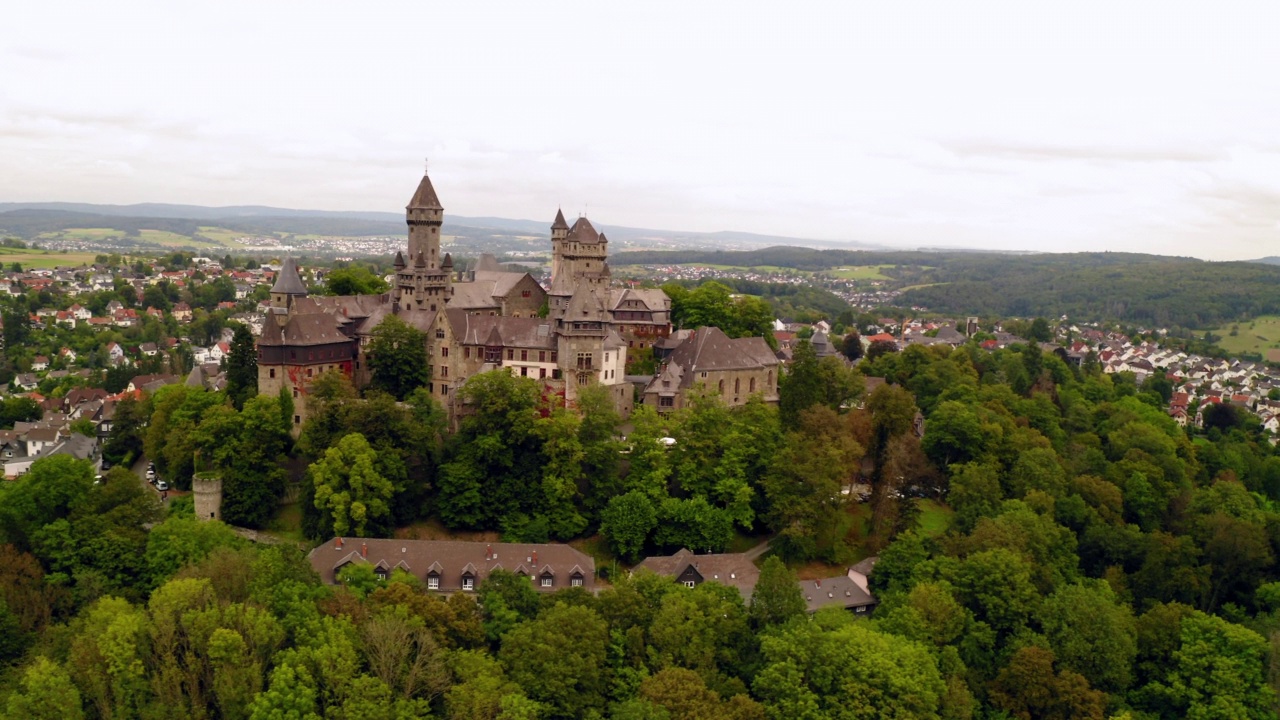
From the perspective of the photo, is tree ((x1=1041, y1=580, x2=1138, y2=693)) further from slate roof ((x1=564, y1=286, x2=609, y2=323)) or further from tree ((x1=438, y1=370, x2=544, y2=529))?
slate roof ((x1=564, y1=286, x2=609, y2=323))

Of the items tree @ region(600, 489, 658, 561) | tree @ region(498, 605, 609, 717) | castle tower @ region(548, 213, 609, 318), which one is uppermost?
castle tower @ region(548, 213, 609, 318)

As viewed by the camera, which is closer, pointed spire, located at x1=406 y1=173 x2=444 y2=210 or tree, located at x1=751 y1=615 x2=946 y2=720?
tree, located at x1=751 y1=615 x2=946 y2=720

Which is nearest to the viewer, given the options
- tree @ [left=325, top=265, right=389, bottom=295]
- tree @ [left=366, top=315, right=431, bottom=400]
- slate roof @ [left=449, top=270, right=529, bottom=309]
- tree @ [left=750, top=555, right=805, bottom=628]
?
tree @ [left=750, top=555, right=805, bottom=628]

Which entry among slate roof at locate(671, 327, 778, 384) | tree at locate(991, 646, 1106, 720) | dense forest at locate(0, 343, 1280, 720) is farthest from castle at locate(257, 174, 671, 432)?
tree at locate(991, 646, 1106, 720)

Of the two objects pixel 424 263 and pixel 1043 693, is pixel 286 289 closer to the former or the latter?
pixel 424 263

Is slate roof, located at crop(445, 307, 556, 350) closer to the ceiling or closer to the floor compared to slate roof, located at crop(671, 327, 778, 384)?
closer to the ceiling

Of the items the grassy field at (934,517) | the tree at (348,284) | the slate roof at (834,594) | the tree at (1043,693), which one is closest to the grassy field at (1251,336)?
the grassy field at (934,517)

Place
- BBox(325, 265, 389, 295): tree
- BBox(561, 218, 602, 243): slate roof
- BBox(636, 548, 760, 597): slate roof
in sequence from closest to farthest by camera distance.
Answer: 1. BBox(636, 548, 760, 597): slate roof
2. BBox(561, 218, 602, 243): slate roof
3. BBox(325, 265, 389, 295): tree

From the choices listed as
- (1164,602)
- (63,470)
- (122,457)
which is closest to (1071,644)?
(1164,602)

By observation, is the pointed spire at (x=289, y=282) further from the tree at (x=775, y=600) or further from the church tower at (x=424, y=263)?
the tree at (x=775, y=600)
